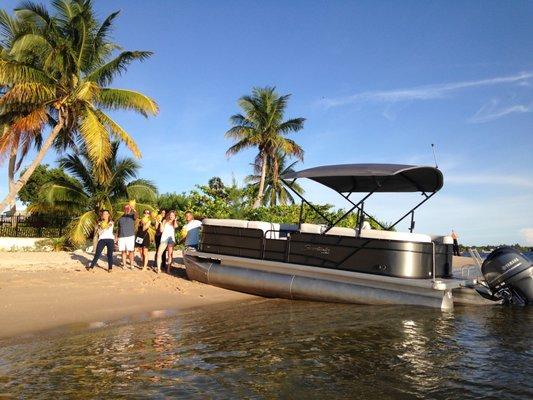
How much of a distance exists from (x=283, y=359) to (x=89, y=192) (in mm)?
16613

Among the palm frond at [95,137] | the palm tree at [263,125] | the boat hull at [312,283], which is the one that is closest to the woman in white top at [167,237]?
the boat hull at [312,283]

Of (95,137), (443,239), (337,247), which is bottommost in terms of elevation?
(337,247)

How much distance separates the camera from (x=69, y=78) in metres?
16.9

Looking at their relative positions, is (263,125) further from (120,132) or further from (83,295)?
(83,295)

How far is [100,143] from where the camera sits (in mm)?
15734

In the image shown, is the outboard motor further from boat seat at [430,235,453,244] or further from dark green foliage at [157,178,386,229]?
dark green foliage at [157,178,386,229]

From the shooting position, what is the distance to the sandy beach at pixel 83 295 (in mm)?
6610

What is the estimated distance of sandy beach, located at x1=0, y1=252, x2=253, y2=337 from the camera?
6621mm

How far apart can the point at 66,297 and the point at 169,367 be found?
14.0 ft

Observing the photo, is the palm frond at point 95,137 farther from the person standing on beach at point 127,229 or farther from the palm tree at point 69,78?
the person standing on beach at point 127,229

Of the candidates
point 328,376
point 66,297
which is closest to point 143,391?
point 328,376

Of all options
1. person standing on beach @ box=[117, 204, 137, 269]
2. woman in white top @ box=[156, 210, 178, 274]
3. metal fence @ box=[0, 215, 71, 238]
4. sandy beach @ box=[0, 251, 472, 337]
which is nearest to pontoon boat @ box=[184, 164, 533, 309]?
sandy beach @ box=[0, 251, 472, 337]

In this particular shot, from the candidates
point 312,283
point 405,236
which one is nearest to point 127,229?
point 312,283

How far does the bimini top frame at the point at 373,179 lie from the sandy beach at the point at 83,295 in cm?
293
